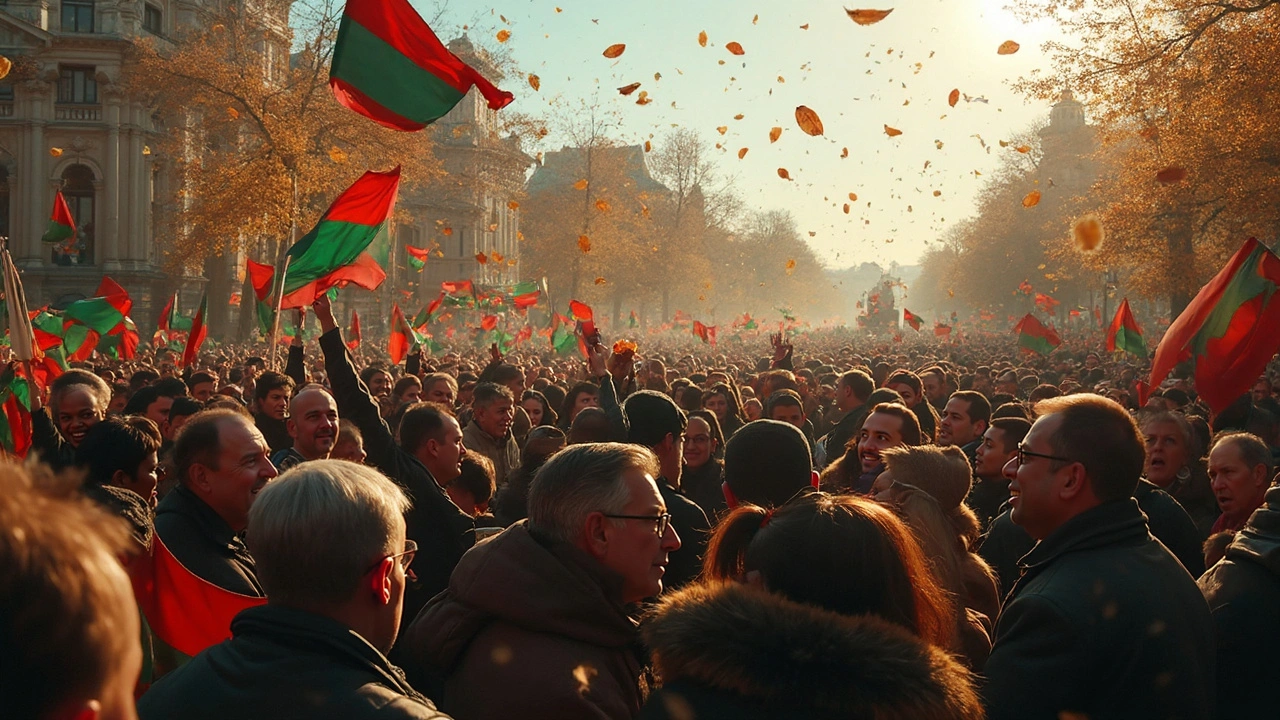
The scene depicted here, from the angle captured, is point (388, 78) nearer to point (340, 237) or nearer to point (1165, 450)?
point (340, 237)

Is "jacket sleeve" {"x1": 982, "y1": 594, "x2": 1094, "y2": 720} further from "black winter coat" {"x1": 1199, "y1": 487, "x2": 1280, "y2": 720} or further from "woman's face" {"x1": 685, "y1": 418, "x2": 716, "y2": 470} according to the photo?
"woman's face" {"x1": 685, "y1": 418, "x2": 716, "y2": 470}

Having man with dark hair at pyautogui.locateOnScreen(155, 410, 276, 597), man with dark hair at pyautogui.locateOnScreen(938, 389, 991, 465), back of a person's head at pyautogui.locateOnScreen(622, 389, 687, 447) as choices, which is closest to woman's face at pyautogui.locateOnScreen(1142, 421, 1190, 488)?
man with dark hair at pyautogui.locateOnScreen(938, 389, 991, 465)

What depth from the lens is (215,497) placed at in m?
A: 3.92

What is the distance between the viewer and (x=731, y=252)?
92500 millimetres

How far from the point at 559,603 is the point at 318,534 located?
2.07 feet

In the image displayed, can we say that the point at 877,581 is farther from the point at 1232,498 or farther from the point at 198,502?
the point at 1232,498

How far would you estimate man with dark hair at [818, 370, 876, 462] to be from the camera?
27.2 ft

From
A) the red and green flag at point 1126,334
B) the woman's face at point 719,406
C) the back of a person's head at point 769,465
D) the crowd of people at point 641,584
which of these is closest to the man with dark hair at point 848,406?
the woman's face at point 719,406

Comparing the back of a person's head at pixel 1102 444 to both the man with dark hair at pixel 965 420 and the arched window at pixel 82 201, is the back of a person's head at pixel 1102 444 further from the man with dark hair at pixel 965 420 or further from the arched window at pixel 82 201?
the arched window at pixel 82 201

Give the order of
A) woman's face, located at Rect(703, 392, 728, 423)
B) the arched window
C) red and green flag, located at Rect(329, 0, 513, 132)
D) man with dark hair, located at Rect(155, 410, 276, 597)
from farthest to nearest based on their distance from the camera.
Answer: the arched window, woman's face, located at Rect(703, 392, 728, 423), red and green flag, located at Rect(329, 0, 513, 132), man with dark hair, located at Rect(155, 410, 276, 597)

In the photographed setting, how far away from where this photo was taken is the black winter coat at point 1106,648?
2.76 meters

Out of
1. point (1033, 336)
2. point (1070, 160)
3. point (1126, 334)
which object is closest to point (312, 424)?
point (1126, 334)

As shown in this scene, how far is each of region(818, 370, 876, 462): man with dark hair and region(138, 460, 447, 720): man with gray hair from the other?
6.17 m

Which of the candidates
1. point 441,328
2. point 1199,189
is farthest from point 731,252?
point 1199,189
